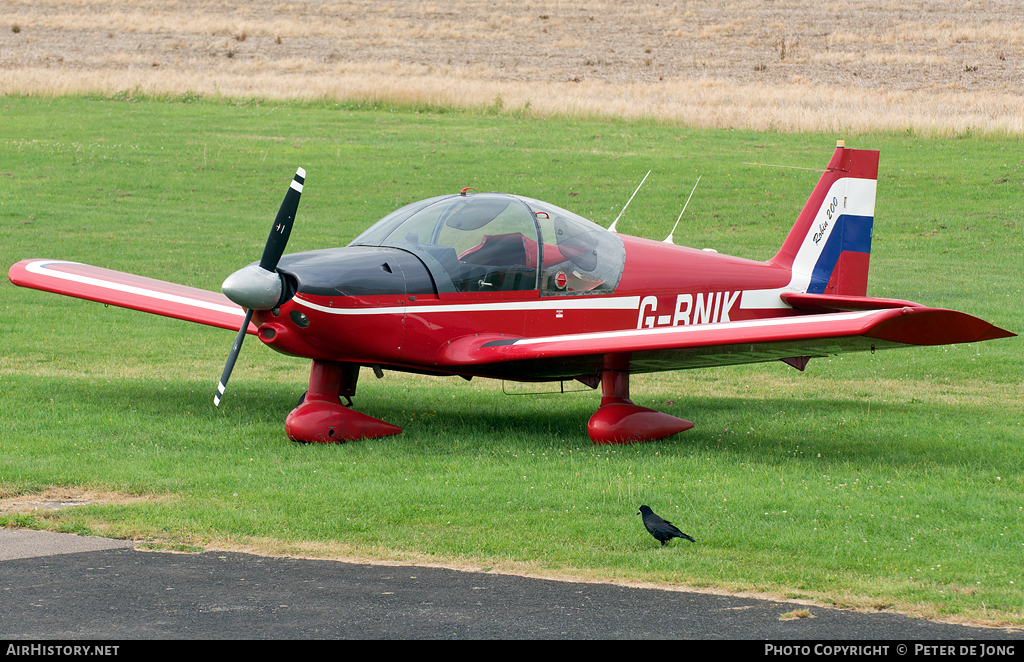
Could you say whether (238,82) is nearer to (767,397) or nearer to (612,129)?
(612,129)

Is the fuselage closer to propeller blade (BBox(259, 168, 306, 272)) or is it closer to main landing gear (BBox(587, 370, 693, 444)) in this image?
propeller blade (BBox(259, 168, 306, 272))

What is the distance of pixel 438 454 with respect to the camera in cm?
1104

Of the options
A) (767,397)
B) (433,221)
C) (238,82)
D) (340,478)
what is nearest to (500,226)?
(433,221)

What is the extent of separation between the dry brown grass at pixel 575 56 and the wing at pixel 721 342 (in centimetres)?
2687

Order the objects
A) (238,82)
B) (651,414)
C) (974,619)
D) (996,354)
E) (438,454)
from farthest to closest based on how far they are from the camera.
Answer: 1. (238,82)
2. (996,354)
3. (651,414)
4. (438,454)
5. (974,619)

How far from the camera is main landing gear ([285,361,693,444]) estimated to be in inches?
448

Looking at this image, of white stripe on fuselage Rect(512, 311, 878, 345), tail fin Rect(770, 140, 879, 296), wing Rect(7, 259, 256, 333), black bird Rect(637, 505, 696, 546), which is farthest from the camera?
tail fin Rect(770, 140, 879, 296)

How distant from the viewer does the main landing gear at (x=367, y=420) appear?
37.4ft

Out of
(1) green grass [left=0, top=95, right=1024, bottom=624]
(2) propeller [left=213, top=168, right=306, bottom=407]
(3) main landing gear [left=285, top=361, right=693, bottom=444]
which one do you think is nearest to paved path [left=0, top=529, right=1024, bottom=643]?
(1) green grass [left=0, top=95, right=1024, bottom=624]

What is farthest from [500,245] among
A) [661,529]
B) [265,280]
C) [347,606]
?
[347,606]

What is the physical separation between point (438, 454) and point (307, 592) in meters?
3.93

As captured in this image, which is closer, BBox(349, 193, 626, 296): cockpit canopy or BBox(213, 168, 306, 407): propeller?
BBox(213, 168, 306, 407): propeller

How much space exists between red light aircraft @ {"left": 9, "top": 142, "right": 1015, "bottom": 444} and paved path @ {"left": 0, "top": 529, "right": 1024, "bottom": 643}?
11.0ft

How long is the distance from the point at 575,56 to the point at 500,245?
4350cm
